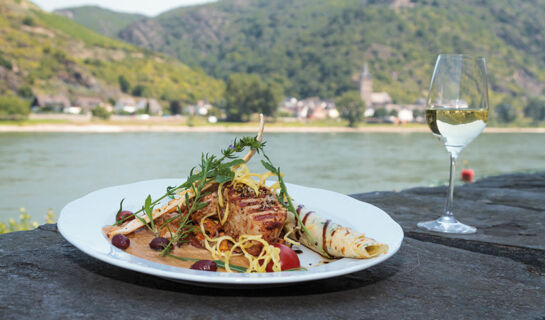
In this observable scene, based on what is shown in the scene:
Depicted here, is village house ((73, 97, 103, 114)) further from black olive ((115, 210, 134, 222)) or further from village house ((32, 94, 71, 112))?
black olive ((115, 210, 134, 222))

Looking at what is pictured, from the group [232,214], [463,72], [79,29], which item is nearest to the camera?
[232,214]

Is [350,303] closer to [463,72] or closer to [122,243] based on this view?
[122,243]

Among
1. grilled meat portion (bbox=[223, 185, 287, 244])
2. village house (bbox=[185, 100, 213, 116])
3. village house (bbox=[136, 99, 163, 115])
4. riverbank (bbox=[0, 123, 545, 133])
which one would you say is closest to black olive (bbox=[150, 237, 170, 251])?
grilled meat portion (bbox=[223, 185, 287, 244])

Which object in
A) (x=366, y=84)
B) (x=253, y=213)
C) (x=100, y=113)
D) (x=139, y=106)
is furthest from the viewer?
(x=366, y=84)

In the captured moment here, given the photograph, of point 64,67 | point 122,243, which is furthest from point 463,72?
point 64,67

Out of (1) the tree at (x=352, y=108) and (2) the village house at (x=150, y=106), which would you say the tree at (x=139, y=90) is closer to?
(2) the village house at (x=150, y=106)

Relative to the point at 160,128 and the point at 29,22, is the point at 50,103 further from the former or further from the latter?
the point at 29,22

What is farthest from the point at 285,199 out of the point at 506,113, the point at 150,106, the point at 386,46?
the point at 386,46
